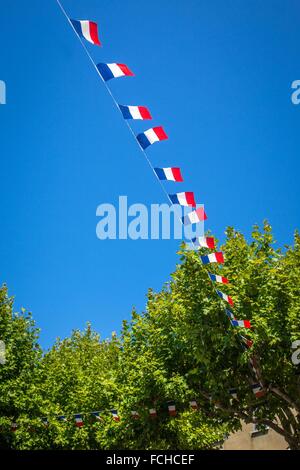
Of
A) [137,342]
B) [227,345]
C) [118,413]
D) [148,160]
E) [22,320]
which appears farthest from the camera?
[22,320]

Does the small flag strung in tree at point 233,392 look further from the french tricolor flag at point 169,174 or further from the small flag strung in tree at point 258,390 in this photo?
the french tricolor flag at point 169,174

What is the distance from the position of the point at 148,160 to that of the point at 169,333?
594 inches

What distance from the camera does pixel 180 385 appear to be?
80.1ft

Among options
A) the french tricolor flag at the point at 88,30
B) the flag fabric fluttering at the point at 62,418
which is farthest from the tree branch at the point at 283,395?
the french tricolor flag at the point at 88,30

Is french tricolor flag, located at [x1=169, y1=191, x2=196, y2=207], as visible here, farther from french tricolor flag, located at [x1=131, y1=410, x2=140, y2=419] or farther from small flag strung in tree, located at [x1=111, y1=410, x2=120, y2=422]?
small flag strung in tree, located at [x1=111, y1=410, x2=120, y2=422]

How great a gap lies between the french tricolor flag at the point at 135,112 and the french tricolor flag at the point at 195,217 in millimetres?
3416

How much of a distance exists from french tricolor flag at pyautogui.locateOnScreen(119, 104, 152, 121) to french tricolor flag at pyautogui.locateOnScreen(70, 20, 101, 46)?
1.52 meters

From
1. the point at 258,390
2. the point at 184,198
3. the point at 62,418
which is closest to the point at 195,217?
the point at 184,198

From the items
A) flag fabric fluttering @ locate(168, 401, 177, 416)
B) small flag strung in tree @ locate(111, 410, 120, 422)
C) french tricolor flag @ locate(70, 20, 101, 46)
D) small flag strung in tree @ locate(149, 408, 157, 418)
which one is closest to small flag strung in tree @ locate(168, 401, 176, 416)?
flag fabric fluttering @ locate(168, 401, 177, 416)

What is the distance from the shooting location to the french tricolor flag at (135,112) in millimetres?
10984

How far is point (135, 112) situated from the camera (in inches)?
433

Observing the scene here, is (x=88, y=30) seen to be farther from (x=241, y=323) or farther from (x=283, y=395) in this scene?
(x=283, y=395)
